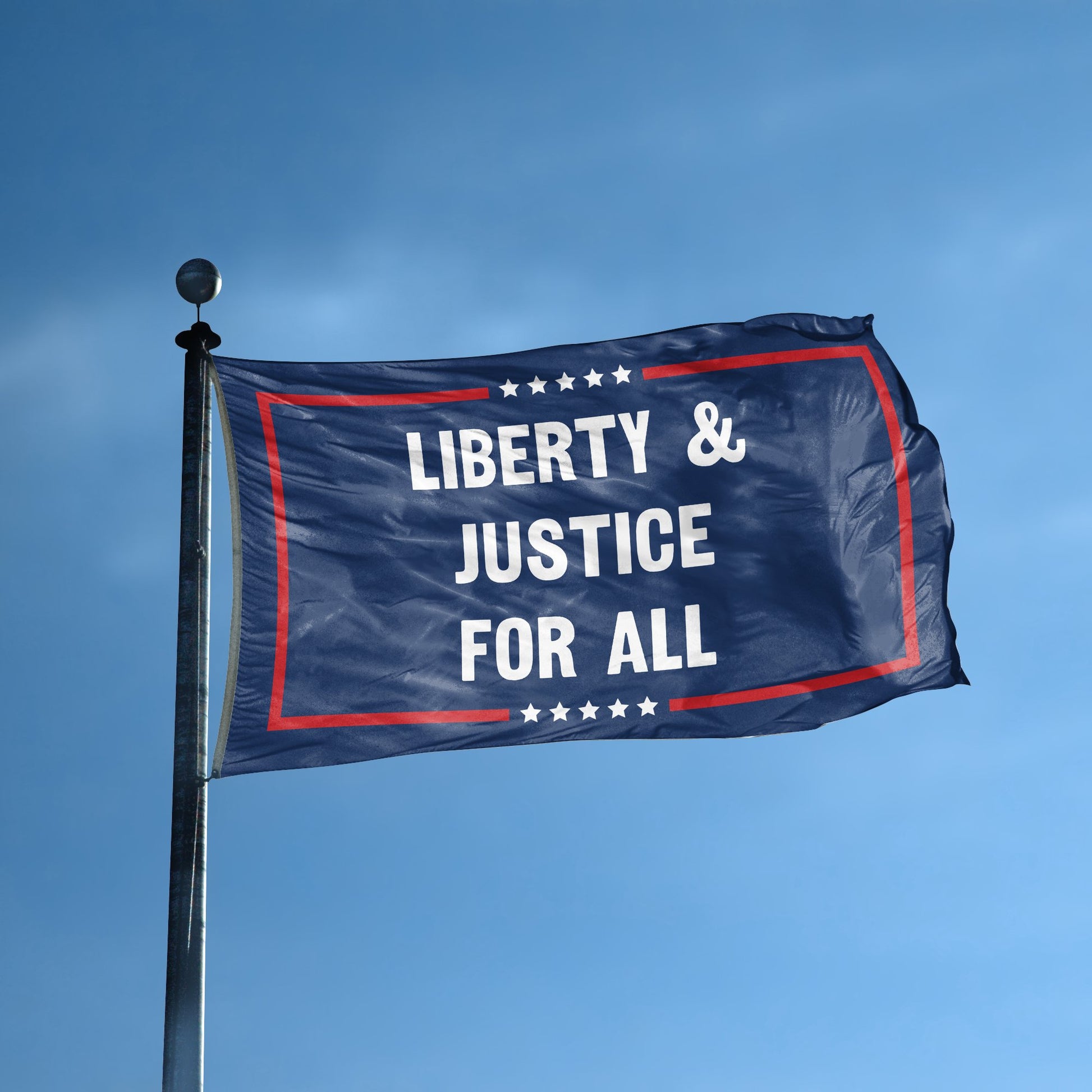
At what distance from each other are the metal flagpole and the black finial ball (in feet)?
1.16

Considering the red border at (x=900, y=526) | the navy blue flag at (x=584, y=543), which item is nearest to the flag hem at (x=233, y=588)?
the navy blue flag at (x=584, y=543)

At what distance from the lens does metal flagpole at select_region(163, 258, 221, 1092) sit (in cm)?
1020

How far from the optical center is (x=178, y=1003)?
33.8ft

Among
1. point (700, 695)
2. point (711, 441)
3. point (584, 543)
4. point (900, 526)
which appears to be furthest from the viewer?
point (711, 441)

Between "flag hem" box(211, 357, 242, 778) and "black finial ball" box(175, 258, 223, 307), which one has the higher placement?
"black finial ball" box(175, 258, 223, 307)

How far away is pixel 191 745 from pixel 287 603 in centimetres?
182

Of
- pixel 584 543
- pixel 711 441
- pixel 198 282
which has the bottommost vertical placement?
pixel 584 543

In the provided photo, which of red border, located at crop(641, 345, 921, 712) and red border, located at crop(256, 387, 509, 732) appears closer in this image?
red border, located at crop(256, 387, 509, 732)

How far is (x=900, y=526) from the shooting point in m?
13.7

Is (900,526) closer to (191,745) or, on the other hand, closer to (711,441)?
(711,441)

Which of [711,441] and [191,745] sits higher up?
[711,441]

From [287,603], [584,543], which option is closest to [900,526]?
[584,543]

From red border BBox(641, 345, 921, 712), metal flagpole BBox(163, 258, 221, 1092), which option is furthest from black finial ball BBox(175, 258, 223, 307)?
red border BBox(641, 345, 921, 712)

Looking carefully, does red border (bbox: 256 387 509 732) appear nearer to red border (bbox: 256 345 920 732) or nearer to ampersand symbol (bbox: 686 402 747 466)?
red border (bbox: 256 345 920 732)
